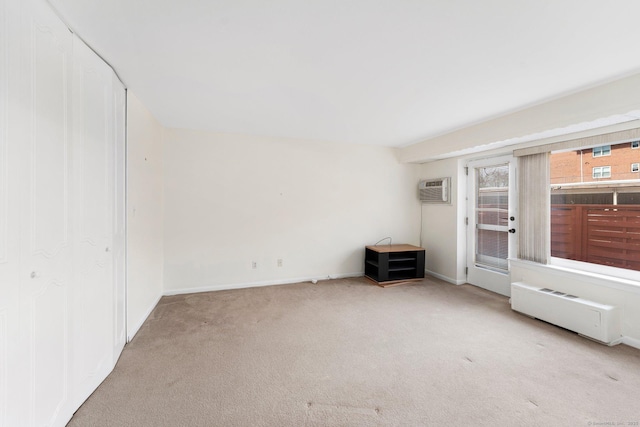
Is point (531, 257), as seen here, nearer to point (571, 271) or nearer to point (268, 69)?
point (571, 271)

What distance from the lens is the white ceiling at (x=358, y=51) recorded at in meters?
1.44

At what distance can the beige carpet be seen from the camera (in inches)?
64.4

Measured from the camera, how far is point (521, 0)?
1.36 meters

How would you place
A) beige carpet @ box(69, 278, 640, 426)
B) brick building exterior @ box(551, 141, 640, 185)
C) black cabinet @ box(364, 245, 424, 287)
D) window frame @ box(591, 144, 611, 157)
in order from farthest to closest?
black cabinet @ box(364, 245, 424, 287)
window frame @ box(591, 144, 611, 157)
brick building exterior @ box(551, 141, 640, 185)
beige carpet @ box(69, 278, 640, 426)

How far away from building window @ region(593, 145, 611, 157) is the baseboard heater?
4.94 feet

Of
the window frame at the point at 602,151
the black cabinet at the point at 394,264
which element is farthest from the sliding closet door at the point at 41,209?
the window frame at the point at 602,151

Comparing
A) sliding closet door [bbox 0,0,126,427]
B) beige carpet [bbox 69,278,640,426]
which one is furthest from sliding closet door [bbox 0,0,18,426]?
beige carpet [bbox 69,278,640,426]

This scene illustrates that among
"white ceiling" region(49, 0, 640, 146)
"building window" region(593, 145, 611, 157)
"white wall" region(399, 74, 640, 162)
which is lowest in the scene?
"building window" region(593, 145, 611, 157)

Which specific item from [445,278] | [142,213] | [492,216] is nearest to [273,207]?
[142,213]

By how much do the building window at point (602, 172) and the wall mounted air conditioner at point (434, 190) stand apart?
1770 mm

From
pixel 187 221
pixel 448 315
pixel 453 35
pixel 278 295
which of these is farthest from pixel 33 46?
pixel 448 315

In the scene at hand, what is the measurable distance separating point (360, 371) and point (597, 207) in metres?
3.04

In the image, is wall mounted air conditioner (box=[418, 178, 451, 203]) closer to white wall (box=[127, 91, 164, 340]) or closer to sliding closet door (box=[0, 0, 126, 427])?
white wall (box=[127, 91, 164, 340])

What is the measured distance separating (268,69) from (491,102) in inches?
87.1
